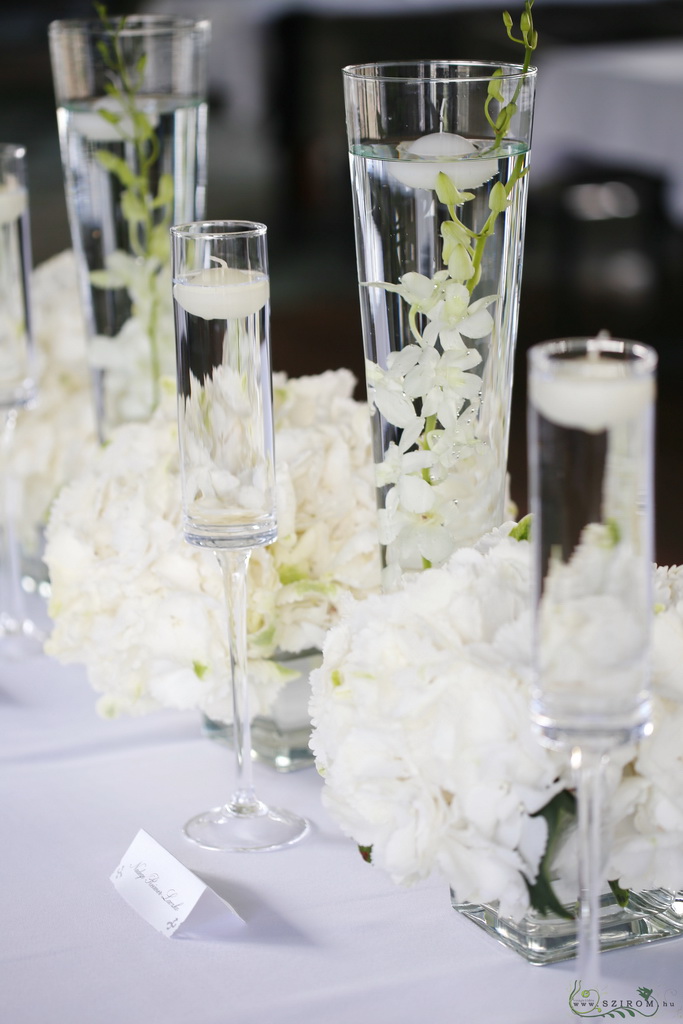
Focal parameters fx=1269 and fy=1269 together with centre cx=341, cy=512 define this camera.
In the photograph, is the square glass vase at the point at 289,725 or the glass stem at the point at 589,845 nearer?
the glass stem at the point at 589,845

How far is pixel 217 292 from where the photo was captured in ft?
2.97

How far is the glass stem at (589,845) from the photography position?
2.10ft

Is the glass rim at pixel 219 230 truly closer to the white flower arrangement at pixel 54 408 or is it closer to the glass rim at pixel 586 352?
the glass rim at pixel 586 352

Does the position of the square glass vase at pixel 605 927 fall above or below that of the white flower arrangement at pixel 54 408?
below

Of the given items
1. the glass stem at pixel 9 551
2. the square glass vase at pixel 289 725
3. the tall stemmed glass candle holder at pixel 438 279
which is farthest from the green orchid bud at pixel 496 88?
the glass stem at pixel 9 551

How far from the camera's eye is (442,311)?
0.93 meters

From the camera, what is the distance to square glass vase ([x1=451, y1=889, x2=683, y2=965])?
81cm

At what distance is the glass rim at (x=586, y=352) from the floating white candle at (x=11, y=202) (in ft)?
2.89

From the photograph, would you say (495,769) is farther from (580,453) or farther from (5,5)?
Result: (5,5)

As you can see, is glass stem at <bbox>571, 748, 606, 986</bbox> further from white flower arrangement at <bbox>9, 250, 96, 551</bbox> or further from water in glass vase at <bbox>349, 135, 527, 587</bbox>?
white flower arrangement at <bbox>9, 250, 96, 551</bbox>

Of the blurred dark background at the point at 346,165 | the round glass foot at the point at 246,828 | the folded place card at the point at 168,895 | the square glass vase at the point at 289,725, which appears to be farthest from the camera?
the blurred dark background at the point at 346,165

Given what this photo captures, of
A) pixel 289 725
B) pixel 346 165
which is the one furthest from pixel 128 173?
pixel 346 165

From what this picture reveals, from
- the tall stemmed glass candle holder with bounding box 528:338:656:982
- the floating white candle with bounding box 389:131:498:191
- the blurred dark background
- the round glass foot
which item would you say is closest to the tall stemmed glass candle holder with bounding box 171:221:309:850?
the floating white candle with bounding box 389:131:498:191

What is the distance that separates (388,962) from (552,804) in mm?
183
